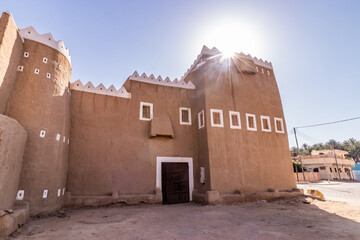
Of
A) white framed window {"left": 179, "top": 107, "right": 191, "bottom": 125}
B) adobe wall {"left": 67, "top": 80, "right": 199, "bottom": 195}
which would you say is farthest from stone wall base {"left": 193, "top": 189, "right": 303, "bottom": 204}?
white framed window {"left": 179, "top": 107, "right": 191, "bottom": 125}

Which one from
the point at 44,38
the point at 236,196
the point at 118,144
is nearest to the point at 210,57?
the point at 118,144

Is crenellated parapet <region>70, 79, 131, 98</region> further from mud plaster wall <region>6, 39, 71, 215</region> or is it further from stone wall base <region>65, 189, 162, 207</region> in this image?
stone wall base <region>65, 189, 162, 207</region>

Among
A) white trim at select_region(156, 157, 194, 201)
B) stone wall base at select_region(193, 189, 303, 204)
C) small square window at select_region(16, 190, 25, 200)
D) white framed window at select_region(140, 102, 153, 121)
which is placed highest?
white framed window at select_region(140, 102, 153, 121)

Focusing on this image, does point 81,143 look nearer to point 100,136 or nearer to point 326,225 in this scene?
point 100,136

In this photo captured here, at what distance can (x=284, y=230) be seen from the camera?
20.3ft

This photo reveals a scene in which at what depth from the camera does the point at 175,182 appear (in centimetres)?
1230

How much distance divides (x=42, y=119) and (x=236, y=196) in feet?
33.0

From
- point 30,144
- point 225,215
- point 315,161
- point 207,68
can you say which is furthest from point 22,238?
point 315,161

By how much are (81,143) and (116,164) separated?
2.13 m

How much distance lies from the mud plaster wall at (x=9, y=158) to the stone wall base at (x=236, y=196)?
8176mm

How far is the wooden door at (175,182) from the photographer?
12.0 metres

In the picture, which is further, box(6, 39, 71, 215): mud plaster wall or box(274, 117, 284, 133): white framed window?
box(274, 117, 284, 133): white framed window

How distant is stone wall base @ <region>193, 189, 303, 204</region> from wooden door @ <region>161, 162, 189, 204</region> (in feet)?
2.46

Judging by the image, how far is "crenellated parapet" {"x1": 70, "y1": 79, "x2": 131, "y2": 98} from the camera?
11512 millimetres
